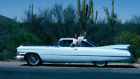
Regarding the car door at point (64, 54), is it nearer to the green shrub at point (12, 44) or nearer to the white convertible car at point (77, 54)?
the white convertible car at point (77, 54)

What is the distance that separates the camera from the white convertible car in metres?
15.1

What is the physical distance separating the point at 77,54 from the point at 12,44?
832 centimetres

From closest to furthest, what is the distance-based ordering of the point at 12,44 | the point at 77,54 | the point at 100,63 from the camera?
the point at 77,54, the point at 100,63, the point at 12,44

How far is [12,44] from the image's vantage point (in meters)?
22.3

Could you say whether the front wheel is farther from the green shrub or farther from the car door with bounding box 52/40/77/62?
the green shrub

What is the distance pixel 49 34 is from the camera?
99.0 ft

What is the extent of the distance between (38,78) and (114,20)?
27703mm

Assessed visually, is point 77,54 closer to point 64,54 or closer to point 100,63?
point 64,54

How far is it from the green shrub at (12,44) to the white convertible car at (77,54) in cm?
379

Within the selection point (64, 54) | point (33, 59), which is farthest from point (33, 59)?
point (64, 54)

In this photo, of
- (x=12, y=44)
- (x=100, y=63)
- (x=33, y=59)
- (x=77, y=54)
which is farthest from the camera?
(x=12, y=44)

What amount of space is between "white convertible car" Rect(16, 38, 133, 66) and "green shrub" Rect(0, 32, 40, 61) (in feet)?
12.4

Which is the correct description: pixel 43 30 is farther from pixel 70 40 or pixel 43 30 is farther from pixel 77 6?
pixel 70 40

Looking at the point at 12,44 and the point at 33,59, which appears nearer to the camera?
the point at 33,59
